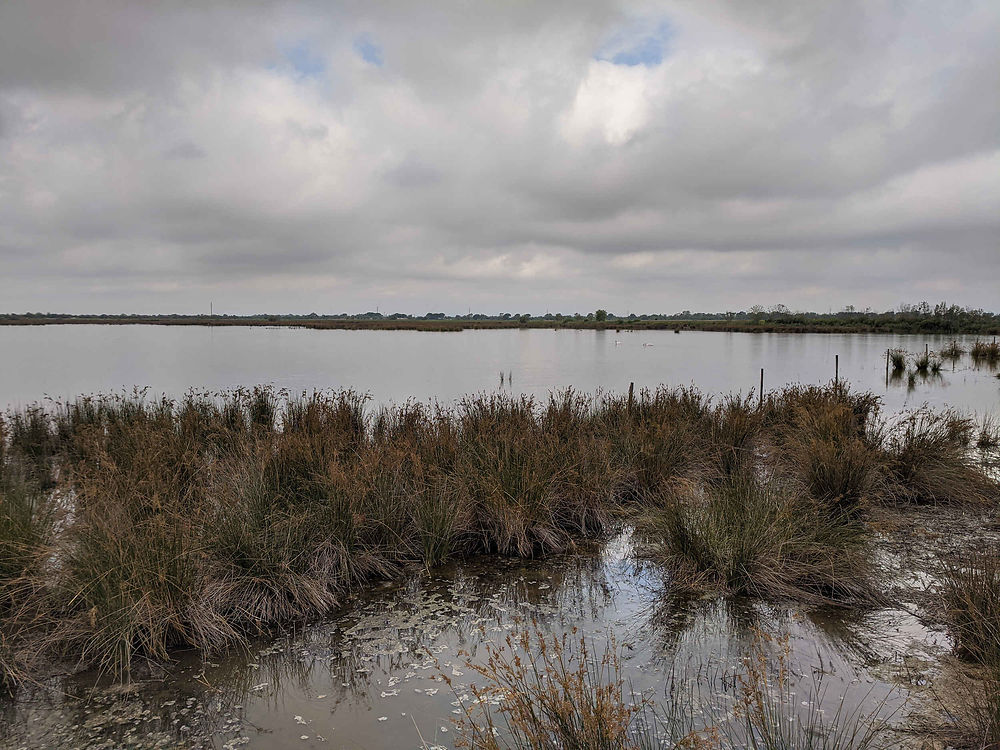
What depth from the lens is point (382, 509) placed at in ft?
20.6

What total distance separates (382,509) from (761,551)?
11.9ft

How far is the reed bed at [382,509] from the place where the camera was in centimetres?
449

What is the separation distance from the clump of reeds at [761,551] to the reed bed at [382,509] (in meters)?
0.02

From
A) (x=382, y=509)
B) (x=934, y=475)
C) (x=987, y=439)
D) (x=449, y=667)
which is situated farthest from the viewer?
(x=987, y=439)

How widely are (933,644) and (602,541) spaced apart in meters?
3.30

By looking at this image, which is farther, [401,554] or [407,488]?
[407,488]

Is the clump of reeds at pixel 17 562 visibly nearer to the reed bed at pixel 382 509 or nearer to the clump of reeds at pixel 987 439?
the reed bed at pixel 382 509

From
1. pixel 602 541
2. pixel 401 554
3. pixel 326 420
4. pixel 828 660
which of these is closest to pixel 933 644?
pixel 828 660

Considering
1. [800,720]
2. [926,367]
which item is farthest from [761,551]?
[926,367]

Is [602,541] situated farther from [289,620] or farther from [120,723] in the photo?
[120,723]

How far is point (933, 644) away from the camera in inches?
177

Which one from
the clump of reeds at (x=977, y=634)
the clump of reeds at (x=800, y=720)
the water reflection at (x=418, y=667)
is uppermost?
the clump of reeds at (x=977, y=634)

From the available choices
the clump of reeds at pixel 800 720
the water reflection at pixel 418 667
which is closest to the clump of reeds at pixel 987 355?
the water reflection at pixel 418 667

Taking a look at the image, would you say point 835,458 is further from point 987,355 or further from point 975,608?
point 987,355
